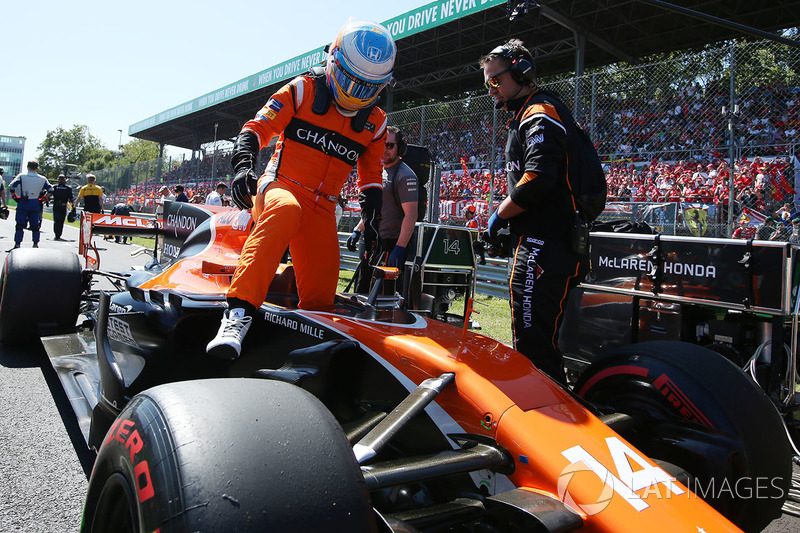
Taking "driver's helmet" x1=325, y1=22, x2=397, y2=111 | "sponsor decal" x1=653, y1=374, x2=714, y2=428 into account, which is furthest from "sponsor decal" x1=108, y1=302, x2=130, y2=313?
"sponsor decal" x1=653, y1=374, x2=714, y2=428

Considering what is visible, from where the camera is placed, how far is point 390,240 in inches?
208

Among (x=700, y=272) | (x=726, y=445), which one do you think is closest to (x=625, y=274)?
(x=700, y=272)

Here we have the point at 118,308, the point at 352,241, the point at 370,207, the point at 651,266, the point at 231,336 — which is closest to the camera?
the point at 231,336

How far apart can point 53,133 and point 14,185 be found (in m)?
70.6

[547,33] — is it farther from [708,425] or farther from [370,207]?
[708,425]

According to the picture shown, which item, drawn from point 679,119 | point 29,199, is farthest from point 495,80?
point 29,199

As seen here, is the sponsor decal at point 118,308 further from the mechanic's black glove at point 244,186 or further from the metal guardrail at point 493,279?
the metal guardrail at point 493,279

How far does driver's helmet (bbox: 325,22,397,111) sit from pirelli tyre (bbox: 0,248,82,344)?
8.57 ft

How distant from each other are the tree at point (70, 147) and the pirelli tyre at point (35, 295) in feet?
249

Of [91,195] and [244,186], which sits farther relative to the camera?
[91,195]

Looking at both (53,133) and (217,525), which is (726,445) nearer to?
(217,525)

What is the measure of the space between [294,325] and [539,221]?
1232 mm

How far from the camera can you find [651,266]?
3.97 m

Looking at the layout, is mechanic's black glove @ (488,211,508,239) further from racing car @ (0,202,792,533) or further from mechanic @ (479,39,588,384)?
racing car @ (0,202,792,533)
